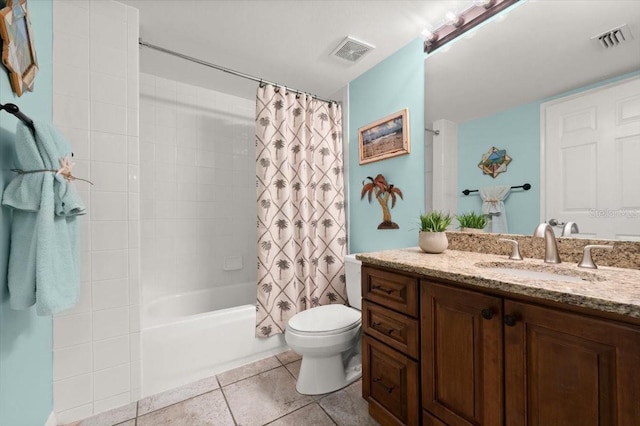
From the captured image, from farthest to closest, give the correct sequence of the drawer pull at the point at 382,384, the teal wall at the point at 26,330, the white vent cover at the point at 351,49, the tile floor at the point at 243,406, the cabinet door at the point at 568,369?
the white vent cover at the point at 351,49 → the tile floor at the point at 243,406 → the drawer pull at the point at 382,384 → the teal wall at the point at 26,330 → the cabinet door at the point at 568,369

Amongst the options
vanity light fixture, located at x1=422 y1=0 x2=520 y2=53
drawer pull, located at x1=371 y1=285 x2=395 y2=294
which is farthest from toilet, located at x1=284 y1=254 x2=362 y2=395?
vanity light fixture, located at x1=422 y1=0 x2=520 y2=53

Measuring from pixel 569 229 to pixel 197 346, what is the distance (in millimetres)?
2059

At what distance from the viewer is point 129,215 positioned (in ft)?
4.78

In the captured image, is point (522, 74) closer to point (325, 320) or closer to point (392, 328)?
point (392, 328)

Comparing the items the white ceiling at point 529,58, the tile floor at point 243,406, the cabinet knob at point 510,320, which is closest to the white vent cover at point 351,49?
the white ceiling at point 529,58

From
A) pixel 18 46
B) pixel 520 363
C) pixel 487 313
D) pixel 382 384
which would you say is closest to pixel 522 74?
pixel 487 313

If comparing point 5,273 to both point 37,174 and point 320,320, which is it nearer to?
point 37,174

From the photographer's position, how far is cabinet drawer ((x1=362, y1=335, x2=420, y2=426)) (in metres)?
1.05

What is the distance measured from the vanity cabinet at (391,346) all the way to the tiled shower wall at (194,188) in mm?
1726

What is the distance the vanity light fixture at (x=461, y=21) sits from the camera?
53.8 inches

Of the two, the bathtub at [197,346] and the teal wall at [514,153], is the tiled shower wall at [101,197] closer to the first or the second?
the bathtub at [197,346]

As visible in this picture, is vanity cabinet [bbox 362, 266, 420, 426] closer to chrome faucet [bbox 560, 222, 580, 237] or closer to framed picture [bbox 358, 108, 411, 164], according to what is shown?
chrome faucet [bbox 560, 222, 580, 237]

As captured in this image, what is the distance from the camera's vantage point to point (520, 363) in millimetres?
748

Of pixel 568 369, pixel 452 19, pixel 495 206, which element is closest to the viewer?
pixel 568 369
